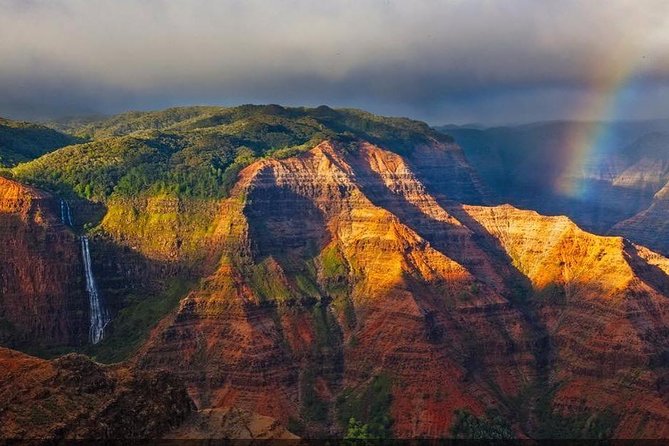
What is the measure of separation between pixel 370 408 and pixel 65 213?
7836 centimetres

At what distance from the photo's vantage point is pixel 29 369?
281 feet

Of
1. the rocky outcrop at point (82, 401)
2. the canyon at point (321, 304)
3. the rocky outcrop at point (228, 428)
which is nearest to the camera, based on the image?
the rocky outcrop at point (82, 401)

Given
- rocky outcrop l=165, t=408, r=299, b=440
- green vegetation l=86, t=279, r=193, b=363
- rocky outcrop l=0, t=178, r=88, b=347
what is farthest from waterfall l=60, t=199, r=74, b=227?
rocky outcrop l=165, t=408, r=299, b=440

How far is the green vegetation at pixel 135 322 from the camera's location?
161m

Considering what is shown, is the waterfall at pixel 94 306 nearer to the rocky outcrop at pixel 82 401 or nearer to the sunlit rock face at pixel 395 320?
the sunlit rock face at pixel 395 320

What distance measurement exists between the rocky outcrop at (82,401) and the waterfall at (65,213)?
93014 mm

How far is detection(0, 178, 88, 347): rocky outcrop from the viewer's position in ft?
539

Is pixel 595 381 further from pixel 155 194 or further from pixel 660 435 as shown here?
pixel 155 194

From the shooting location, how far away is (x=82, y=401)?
3241 inches

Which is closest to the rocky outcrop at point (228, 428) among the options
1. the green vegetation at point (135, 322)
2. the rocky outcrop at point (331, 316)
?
the rocky outcrop at point (331, 316)

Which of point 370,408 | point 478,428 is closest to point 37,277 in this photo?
point 370,408

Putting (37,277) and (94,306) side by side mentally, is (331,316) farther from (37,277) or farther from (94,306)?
(37,277)

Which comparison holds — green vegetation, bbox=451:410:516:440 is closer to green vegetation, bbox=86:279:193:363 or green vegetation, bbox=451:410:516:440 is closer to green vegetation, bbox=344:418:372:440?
green vegetation, bbox=344:418:372:440

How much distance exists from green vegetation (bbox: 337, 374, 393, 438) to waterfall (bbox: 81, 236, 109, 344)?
4958 centimetres
